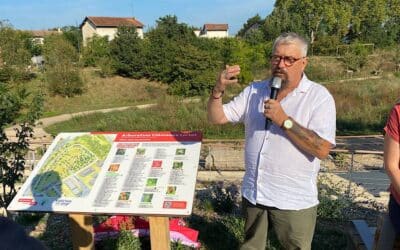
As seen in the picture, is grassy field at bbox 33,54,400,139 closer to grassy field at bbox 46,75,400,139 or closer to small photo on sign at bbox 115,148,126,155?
grassy field at bbox 46,75,400,139

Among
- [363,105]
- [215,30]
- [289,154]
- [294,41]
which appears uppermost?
[215,30]

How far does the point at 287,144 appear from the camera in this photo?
2668 millimetres

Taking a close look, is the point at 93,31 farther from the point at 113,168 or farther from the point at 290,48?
the point at 290,48

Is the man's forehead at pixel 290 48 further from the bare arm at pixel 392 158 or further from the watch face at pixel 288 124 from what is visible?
the bare arm at pixel 392 158

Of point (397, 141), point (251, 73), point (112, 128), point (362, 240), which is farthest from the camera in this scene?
point (251, 73)

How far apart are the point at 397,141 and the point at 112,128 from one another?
16.8 metres

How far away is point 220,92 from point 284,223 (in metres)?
0.96

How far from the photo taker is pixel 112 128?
1838 cm

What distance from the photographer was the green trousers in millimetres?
2736

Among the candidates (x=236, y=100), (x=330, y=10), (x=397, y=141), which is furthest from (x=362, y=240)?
(x=330, y=10)

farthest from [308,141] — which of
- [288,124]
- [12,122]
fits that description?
[12,122]

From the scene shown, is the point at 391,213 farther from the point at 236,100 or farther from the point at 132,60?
the point at 132,60

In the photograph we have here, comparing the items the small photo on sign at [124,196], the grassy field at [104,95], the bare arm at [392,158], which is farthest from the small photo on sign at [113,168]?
the grassy field at [104,95]

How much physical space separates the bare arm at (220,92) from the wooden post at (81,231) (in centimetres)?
135
